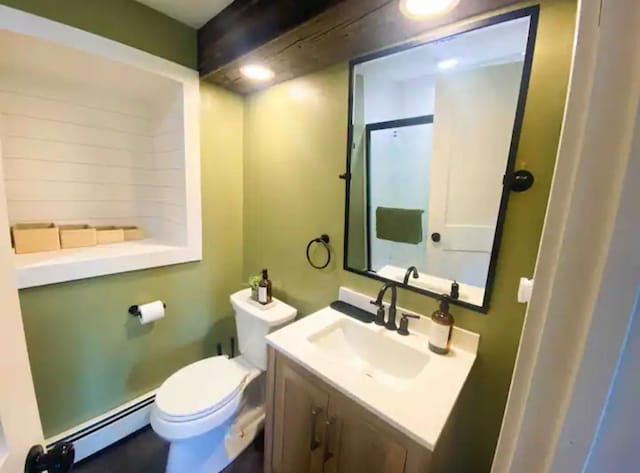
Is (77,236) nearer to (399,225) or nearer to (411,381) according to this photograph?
(399,225)

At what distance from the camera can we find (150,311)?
161cm

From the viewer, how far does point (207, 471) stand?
1.40 meters

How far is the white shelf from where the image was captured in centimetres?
129

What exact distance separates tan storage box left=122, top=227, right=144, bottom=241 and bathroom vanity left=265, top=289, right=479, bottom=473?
53.6 inches

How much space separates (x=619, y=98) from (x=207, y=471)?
1.91 m

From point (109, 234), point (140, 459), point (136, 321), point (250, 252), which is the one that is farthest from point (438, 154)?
point (140, 459)

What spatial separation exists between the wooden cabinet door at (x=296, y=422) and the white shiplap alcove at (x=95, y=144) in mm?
1044

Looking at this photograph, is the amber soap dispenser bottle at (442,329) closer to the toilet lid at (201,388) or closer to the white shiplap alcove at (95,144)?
the toilet lid at (201,388)

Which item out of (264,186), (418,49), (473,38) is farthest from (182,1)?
(473,38)

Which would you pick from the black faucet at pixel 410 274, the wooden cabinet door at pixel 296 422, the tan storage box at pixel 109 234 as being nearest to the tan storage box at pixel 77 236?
the tan storage box at pixel 109 234

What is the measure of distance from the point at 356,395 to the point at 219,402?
79 centimetres

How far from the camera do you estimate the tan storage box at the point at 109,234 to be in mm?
1745

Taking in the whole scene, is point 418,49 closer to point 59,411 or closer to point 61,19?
point 61,19

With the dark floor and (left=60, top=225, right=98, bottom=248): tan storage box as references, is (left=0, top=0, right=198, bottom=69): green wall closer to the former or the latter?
(left=60, top=225, right=98, bottom=248): tan storage box
